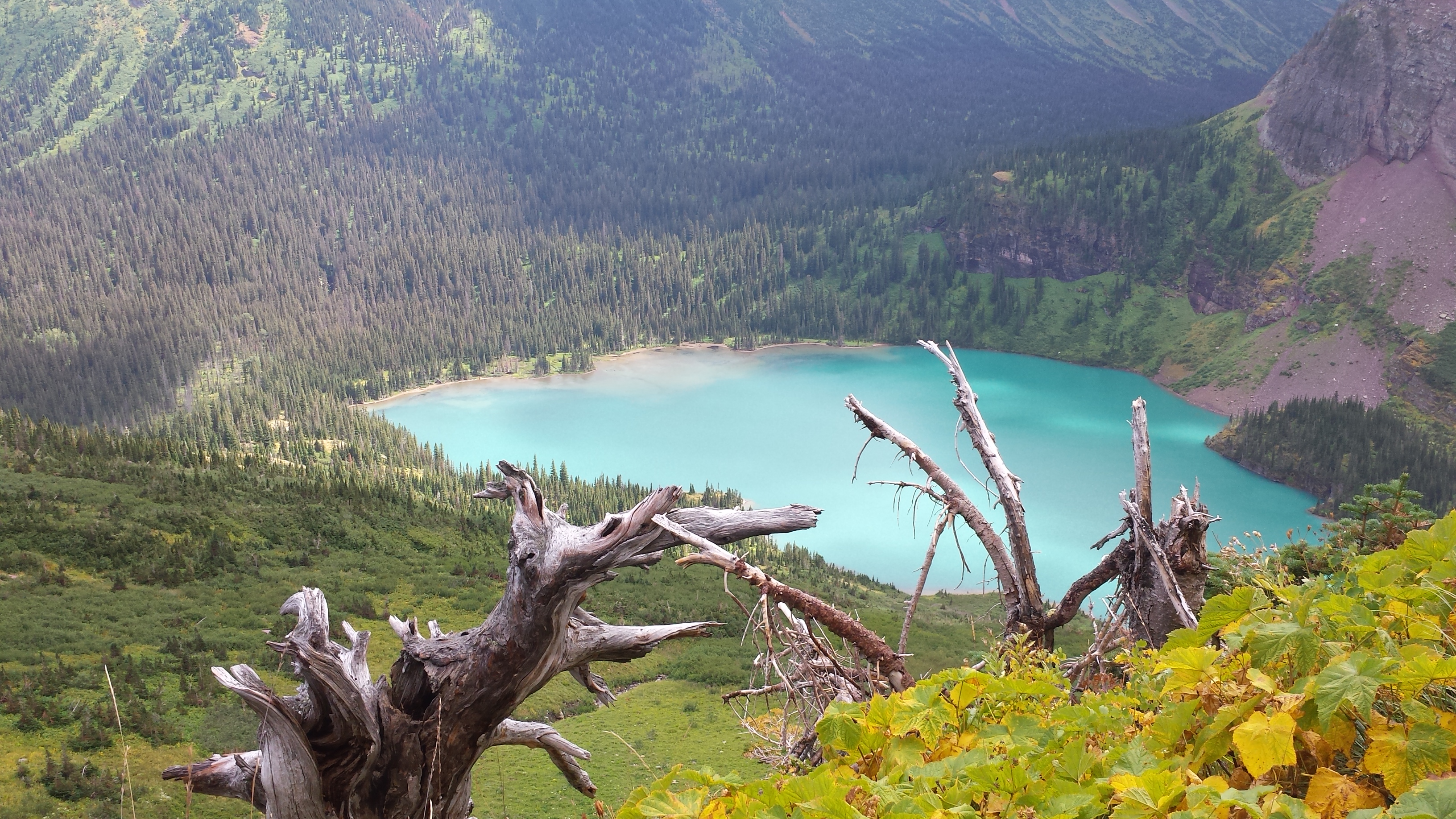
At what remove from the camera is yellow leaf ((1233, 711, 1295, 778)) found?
3.22m

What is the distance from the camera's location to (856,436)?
12862cm

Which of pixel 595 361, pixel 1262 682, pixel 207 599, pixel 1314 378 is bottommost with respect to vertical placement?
pixel 595 361

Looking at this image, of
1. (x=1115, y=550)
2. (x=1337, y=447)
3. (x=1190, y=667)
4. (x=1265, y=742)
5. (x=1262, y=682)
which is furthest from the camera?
(x=1337, y=447)

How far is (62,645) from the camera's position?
37531 mm

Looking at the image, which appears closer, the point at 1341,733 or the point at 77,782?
the point at 1341,733

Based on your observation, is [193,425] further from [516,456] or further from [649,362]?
[649,362]

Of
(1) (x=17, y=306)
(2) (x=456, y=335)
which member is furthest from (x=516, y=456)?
(1) (x=17, y=306)

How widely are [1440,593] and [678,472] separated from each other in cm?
11762

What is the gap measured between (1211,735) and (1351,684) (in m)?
0.62

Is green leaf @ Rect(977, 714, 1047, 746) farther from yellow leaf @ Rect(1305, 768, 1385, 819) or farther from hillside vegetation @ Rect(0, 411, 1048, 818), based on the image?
hillside vegetation @ Rect(0, 411, 1048, 818)

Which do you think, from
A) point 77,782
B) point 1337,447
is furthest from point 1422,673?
point 1337,447

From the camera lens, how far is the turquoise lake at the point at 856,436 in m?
98.2

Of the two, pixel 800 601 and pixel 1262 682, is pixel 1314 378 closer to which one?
pixel 800 601

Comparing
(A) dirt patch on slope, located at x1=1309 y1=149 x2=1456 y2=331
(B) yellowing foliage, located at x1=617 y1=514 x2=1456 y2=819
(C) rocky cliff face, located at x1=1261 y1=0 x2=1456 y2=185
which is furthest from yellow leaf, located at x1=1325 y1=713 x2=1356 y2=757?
(C) rocky cliff face, located at x1=1261 y1=0 x2=1456 y2=185
